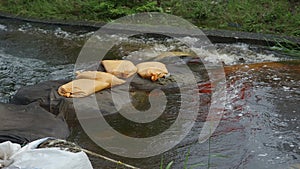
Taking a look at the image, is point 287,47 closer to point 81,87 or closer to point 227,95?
point 227,95

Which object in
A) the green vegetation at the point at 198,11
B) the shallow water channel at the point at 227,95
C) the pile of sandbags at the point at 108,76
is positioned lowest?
the shallow water channel at the point at 227,95

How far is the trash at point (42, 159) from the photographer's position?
2.68 metres

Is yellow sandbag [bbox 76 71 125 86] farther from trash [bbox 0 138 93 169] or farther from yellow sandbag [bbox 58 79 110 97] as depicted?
trash [bbox 0 138 93 169]

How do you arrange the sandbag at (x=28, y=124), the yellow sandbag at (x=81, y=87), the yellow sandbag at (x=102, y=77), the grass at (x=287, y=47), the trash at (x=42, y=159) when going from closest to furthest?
the trash at (x=42, y=159), the sandbag at (x=28, y=124), the yellow sandbag at (x=81, y=87), the yellow sandbag at (x=102, y=77), the grass at (x=287, y=47)

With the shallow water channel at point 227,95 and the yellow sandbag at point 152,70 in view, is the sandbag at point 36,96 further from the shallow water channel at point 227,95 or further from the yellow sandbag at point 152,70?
the yellow sandbag at point 152,70

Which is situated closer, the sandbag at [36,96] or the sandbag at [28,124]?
the sandbag at [28,124]

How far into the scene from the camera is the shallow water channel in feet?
13.3

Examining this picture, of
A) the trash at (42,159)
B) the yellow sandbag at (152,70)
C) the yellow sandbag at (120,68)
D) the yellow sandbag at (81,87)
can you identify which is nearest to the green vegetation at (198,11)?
the yellow sandbag at (152,70)

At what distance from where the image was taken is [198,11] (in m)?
8.69

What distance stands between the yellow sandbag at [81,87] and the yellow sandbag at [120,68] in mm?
381

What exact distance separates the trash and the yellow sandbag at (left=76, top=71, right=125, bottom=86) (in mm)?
2401

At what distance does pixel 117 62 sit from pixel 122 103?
A: 2.45 ft

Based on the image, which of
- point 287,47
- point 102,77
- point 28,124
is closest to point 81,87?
point 102,77

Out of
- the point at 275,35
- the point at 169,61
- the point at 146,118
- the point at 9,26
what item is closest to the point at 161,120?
the point at 146,118
